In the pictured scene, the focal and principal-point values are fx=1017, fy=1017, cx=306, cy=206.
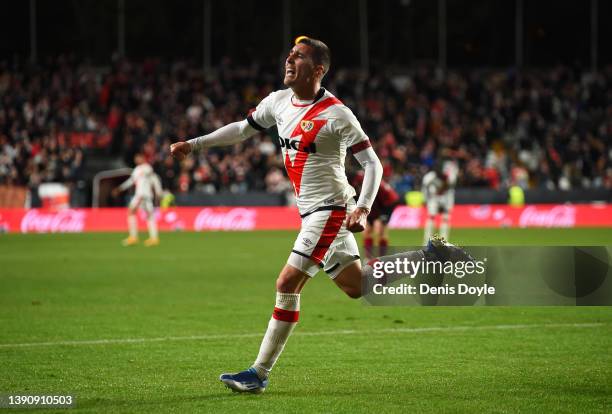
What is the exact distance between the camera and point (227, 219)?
33156 mm

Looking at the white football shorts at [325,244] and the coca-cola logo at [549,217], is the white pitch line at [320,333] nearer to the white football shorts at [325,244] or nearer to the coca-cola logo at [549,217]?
the white football shorts at [325,244]

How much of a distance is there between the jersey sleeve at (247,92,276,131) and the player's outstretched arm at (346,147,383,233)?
0.85 m

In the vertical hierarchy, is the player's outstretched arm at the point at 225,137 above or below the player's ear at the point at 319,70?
below

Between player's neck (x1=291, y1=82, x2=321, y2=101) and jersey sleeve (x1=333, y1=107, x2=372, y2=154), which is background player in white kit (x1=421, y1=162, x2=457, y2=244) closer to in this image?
player's neck (x1=291, y1=82, x2=321, y2=101)

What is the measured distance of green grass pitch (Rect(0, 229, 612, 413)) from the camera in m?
7.08

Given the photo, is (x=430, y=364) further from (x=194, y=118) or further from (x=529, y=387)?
(x=194, y=118)

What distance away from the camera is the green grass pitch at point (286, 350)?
A: 23.2 ft

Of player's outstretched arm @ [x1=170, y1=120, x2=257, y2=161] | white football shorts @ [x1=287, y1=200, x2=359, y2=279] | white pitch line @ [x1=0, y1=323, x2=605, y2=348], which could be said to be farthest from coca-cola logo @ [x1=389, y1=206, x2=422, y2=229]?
white football shorts @ [x1=287, y1=200, x2=359, y2=279]

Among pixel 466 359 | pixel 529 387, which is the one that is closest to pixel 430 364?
pixel 466 359

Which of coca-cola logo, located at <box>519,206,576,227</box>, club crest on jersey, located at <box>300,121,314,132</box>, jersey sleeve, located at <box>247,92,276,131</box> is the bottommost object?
coca-cola logo, located at <box>519,206,576,227</box>

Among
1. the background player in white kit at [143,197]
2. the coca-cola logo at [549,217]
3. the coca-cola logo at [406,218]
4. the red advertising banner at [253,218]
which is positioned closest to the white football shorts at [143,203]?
the background player in white kit at [143,197]

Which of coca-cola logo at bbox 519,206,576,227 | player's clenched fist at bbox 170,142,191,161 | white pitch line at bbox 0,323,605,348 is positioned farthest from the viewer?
coca-cola logo at bbox 519,206,576,227

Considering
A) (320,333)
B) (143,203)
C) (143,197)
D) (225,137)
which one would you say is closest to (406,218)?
(143,203)

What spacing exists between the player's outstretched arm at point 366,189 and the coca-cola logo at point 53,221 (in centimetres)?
2508
